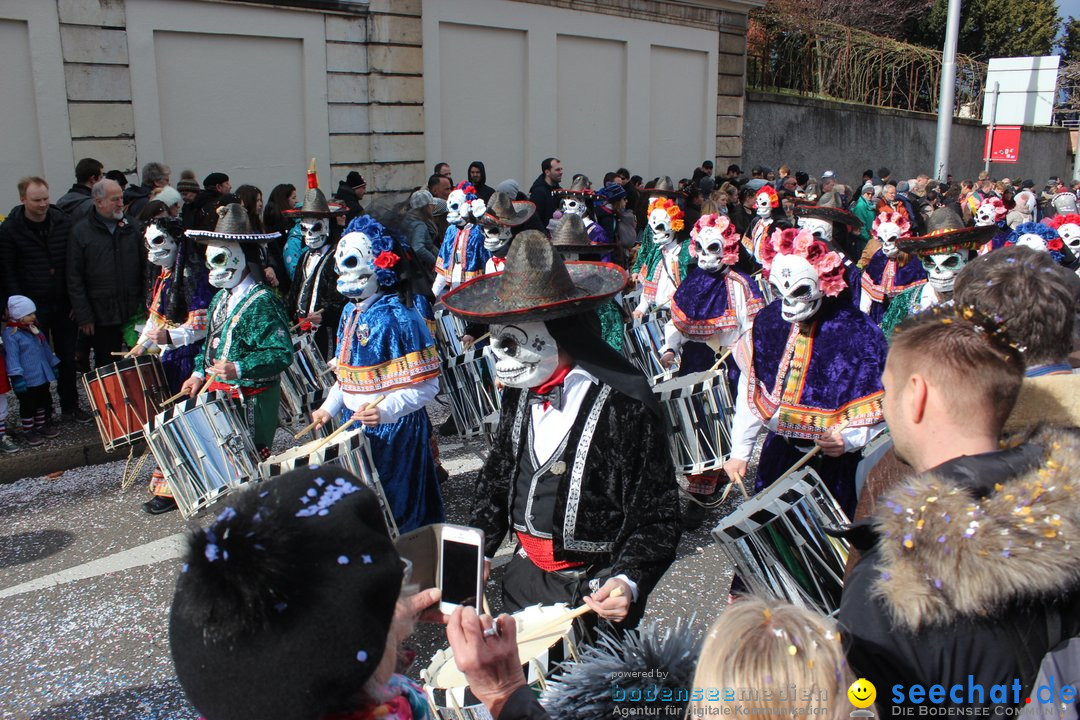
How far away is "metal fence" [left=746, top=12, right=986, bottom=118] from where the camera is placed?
74.6 ft

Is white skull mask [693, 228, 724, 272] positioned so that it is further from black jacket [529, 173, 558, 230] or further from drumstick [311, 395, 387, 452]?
black jacket [529, 173, 558, 230]

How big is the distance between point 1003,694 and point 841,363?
260 cm

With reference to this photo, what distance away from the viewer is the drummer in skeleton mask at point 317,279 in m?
7.73

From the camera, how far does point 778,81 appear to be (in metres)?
23.7

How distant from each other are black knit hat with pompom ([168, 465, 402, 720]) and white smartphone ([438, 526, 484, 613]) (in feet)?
3.96

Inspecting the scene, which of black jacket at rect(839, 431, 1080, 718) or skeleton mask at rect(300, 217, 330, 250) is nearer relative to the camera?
black jacket at rect(839, 431, 1080, 718)

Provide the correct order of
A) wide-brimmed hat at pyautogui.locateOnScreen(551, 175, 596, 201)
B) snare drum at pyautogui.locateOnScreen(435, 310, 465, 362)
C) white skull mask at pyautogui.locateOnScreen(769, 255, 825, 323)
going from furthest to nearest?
wide-brimmed hat at pyautogui.locateOnScreen(551, 175, 596, 201) < snare drum at pyautogui.locateOnScreen(435, 310, 465, 362) < white skull mask at pyautogui.locateOnScreen(769, 255, 825, 323)

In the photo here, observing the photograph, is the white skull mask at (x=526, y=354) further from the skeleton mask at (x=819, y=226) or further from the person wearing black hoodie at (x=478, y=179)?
the person wearing black hoodie at (x=478, y=179)

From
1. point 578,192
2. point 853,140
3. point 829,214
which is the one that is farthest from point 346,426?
point 853,140

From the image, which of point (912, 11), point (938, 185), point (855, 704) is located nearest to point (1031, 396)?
point (855, 704)

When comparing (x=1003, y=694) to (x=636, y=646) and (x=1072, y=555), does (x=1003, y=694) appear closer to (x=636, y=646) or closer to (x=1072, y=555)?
(x=1072, y=555)

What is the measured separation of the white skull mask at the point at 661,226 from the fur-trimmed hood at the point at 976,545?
667 centimetres

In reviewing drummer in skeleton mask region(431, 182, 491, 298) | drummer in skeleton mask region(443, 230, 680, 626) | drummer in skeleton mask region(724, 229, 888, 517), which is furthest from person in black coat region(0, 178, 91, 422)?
drummer in skeleton mask region(724, 229, 888, 517)

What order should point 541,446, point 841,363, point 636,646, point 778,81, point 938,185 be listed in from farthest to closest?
point 778,81, point 938,185, point 841,363, point 541,446, point 636,646
